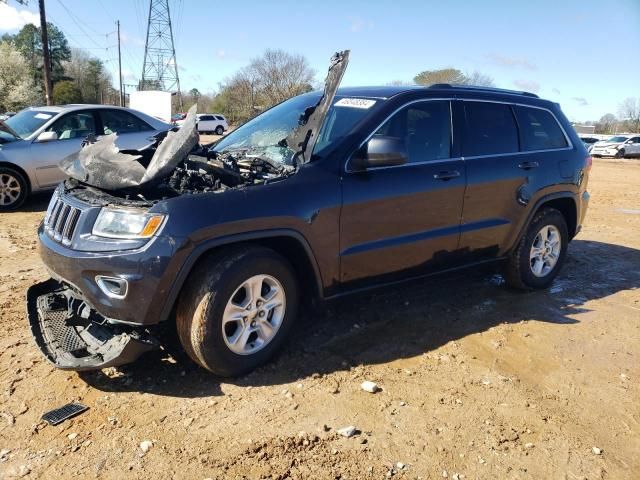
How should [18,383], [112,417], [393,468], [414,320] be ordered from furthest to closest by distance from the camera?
1. [414,320]
2. [18,383]
3. [112,417]
4. [393,468]

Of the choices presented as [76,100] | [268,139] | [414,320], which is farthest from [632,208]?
[76,100]

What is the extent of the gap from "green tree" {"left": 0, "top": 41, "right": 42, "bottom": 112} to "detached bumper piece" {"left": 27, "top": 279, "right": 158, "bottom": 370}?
2125 inches

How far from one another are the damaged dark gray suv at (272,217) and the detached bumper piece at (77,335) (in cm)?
1

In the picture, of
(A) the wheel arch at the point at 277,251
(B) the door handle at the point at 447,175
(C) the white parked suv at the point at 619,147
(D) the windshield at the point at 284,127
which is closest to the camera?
(A) the wheel arch at the point at 277,251

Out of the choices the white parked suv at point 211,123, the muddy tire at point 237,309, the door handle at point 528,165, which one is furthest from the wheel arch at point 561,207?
the white parked suv at point 211,123

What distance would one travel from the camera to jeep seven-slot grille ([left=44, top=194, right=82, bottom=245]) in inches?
125

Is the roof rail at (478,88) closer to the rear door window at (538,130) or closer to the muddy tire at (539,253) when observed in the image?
the rear door window at (538,130)

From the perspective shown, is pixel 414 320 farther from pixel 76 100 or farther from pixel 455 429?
pixel 76 100

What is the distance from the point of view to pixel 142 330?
310 centimetres

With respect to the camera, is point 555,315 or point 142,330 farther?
point 555,315

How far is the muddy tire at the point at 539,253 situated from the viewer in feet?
16.5

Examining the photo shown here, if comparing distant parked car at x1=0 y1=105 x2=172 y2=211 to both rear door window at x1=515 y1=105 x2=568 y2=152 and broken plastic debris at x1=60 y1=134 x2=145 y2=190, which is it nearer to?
broken plastic debris at x1=60 y1=134 x2=145 y2=190

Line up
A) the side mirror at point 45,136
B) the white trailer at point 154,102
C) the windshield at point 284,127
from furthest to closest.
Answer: the white trailer at point 154,102
the side mirror at point 45,136
the windshield at point 284,127

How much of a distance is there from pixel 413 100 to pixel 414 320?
1793 millimetres
